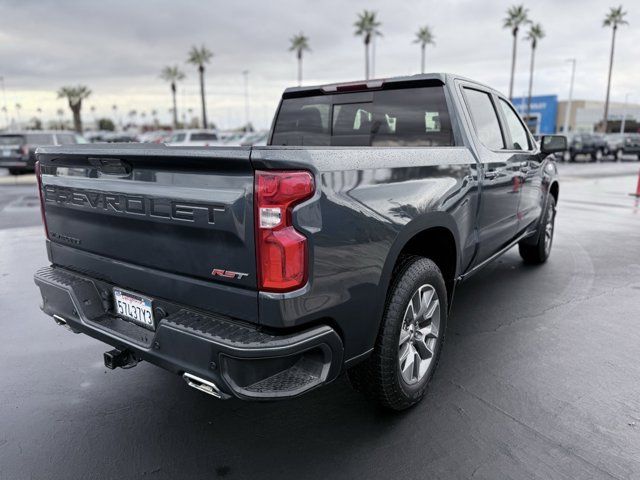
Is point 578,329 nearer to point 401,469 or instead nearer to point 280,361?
point 401,469

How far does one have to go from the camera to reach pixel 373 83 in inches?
153

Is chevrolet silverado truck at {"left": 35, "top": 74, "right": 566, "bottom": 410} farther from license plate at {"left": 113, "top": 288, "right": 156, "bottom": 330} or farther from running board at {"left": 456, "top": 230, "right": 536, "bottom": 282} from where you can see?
running board at {"left": 456, "top": 230, "right": 536, "bottom": 282}


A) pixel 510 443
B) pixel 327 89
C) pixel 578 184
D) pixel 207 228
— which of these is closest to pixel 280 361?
pixel 207 228

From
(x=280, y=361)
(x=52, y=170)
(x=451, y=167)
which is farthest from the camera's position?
(x=451, y=167)

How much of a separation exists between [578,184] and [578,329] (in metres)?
14.0

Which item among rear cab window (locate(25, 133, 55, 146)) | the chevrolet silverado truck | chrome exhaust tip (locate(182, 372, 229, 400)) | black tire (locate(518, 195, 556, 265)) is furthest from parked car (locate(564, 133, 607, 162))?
chrome exhaust tip (locate(182, 372, 229, 400))

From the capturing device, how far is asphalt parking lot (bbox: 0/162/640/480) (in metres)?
2.46

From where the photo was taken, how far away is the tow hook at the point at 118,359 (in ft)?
8.52

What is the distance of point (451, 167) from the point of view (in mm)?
3125

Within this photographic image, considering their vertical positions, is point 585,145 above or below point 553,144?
below

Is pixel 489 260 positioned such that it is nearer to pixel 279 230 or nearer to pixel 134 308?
pixel 279 230

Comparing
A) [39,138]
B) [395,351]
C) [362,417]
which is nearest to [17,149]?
[39,138]

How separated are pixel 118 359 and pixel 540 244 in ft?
16.5

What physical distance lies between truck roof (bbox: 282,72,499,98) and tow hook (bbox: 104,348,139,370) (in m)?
2.58
